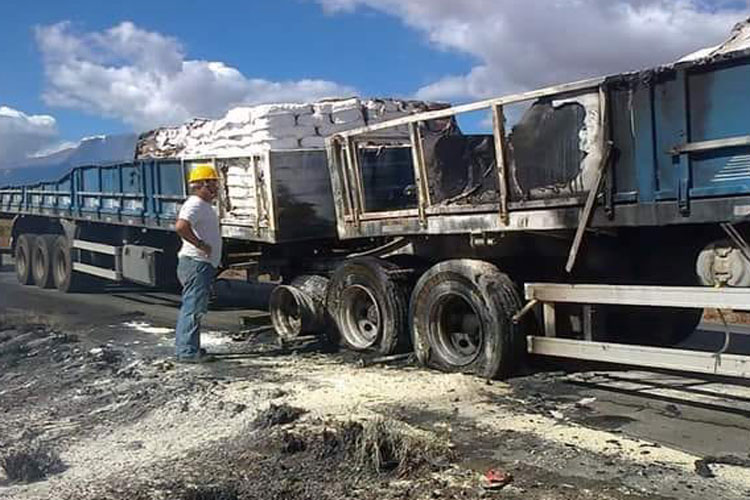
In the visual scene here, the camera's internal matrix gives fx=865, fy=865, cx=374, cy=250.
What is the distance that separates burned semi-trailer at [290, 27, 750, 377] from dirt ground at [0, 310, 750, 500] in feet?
1.55

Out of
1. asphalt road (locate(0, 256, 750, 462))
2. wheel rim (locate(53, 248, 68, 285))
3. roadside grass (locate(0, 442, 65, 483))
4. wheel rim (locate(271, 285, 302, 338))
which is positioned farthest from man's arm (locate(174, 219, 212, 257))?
wheel rim (locate(53, 248, 68, 285))

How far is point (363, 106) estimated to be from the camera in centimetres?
1047

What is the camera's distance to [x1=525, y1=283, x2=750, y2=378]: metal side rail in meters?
5.44

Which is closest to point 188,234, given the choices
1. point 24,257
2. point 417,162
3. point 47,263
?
point 417,162

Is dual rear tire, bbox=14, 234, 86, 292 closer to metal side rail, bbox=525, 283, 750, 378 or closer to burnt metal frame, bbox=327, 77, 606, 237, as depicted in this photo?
burnt metal frame, bbox=327, 77, 606, 237

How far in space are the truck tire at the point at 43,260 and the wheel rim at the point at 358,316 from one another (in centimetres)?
958

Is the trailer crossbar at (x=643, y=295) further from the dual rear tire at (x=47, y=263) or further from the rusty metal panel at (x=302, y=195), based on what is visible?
the dual rear tire at (x=47, y=263)

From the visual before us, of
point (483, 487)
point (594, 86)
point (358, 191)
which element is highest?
point (594, 86)

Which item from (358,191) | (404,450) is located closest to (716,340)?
(358,191)

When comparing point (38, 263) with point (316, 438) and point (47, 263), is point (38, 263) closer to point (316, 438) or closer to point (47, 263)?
point (47, 263)

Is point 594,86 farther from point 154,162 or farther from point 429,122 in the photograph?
point 154,162

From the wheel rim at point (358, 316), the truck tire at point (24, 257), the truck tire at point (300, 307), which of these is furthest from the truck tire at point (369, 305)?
the truck tire at point (24, 257)

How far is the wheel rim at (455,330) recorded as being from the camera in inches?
285

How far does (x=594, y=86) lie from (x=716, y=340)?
326 centimetres
